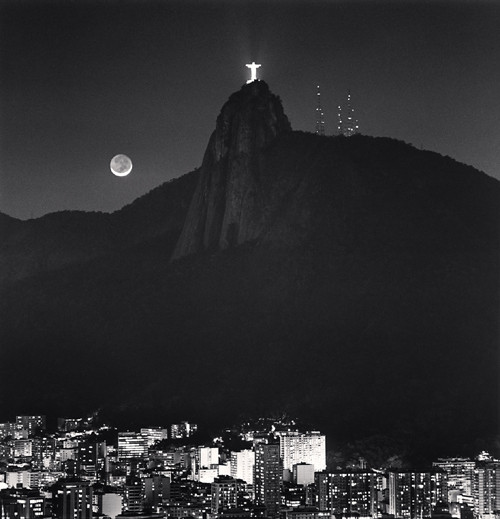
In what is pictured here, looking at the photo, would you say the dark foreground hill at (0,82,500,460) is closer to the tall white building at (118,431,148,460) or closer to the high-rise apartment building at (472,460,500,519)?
the tall white building at (118,431,148,460)

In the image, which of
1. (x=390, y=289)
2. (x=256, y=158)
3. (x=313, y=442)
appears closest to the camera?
(x=313, y=442)

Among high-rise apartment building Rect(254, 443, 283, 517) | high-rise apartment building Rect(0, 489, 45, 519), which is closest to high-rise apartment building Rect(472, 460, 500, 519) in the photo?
high-rise apartment building Rect(254, 443, 283, 517)

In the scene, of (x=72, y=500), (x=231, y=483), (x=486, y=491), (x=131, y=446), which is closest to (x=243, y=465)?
(x=231, y=483)

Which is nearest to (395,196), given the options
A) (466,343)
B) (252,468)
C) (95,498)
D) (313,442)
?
(466,343)

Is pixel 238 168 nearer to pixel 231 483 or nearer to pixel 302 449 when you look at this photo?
pixel 302 449

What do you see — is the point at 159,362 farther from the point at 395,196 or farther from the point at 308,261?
the point at 395,196
